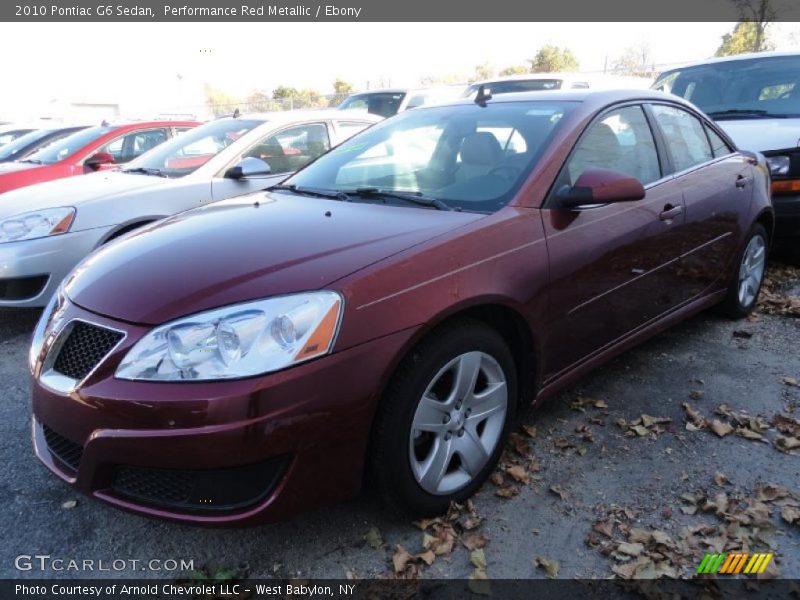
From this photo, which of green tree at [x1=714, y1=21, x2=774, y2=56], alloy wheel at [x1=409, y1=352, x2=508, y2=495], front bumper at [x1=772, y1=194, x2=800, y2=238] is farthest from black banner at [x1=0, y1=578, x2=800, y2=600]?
green tree at [x1=714, y1=21, x2=774, y2=56]

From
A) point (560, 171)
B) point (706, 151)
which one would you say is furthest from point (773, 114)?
point (560, 171)

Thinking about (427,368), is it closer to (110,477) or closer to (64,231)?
(110,477)

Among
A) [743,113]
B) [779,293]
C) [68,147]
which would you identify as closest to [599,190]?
[779,293]

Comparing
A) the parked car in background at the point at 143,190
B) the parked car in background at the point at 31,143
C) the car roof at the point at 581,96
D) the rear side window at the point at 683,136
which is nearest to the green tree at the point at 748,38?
the rear side window at the point at 683,136

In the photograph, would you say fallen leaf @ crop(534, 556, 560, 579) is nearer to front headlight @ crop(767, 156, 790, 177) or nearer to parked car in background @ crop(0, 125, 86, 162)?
front headlight @ crop(767, 156, 790, 177)

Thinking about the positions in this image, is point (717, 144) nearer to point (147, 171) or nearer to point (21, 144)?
point (147, 171)

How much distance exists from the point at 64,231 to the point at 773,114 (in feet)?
19.4

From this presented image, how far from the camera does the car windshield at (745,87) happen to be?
5.69m

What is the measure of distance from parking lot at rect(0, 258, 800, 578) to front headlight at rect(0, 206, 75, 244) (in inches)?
54.8

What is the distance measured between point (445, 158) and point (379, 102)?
9600mm

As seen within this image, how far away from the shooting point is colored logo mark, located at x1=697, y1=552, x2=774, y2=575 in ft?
6.79

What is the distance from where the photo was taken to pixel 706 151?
12.4 ft

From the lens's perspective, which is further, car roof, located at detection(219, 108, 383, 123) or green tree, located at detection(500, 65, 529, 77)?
green tree, located at detection(500, 65, 529, 77)

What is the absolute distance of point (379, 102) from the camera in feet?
39.6
